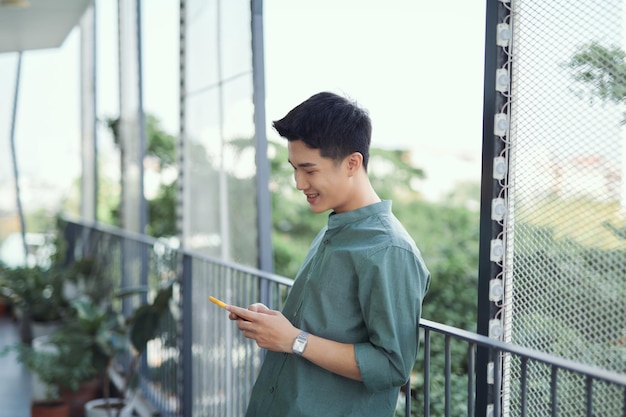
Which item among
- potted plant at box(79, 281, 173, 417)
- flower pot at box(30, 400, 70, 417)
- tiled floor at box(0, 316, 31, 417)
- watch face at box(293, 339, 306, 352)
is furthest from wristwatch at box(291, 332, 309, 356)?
tiled floor at box(0, 316, 31, 417)

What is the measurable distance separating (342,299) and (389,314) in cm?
13

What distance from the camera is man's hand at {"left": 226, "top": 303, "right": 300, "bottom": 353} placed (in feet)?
4.26

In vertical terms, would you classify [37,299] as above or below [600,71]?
below

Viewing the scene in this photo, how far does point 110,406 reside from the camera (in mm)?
3490

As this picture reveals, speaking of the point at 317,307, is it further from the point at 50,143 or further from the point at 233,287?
the point at 50,143

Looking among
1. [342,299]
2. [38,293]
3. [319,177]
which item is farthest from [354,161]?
[38,293]

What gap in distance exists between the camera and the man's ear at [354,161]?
1367 millimetres

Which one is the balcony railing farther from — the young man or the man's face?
the man's face

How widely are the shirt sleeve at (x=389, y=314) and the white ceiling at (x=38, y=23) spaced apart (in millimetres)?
5369

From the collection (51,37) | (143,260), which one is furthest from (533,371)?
(51,37)

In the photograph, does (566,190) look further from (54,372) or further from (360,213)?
(54,372)

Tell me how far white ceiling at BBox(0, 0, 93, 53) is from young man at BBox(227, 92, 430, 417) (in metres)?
5.18

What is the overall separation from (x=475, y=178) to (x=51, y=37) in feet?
24.7

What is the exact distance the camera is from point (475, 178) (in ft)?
41.9
